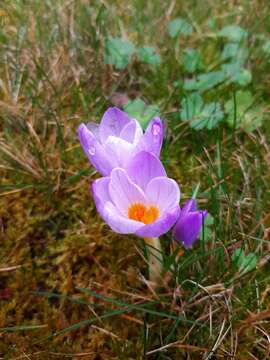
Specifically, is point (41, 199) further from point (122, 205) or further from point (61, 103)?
→ point (122, 205)

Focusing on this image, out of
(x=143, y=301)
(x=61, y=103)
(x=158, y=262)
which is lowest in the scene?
(x=143, y=301)

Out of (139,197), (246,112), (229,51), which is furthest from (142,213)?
(229,51)

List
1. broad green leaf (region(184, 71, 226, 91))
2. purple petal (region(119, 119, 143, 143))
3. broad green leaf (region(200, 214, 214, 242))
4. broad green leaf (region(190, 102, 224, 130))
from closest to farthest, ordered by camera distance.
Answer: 1. purple petal (region(119, 119, 143, 143))
2. broad green leaf (region(200, 214, 214, 242))
3. broad green leaf (region(190, 102, 224, 130))
4. broad green leaf (region(184, 71, 226, 91))

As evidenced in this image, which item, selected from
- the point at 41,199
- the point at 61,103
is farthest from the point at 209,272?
the point at 61,103

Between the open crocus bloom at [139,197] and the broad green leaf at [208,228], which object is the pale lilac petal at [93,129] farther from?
the broad green leaf at [208,228]

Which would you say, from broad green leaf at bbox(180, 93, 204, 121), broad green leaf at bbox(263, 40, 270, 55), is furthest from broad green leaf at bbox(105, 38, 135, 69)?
broad green leaf at bbox(263, 40, 270, 55)

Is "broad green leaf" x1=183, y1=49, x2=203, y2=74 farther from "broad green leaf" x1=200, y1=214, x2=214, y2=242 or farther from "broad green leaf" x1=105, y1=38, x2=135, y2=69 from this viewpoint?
"broad green leaf" x1=200, y1=214, x2=214, y2=242
